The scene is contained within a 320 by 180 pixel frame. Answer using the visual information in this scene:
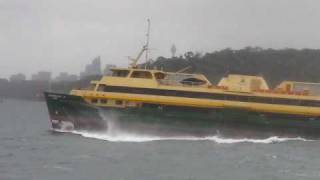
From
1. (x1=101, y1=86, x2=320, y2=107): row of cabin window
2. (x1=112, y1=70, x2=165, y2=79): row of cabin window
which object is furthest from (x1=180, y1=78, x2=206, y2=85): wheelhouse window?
(x1=112, y1=70, x2=165, y2=79): row of cabin window

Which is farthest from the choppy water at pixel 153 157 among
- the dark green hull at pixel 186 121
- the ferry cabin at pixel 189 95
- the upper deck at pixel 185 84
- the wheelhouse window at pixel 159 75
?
the wheelhouse window at pixel 159 75

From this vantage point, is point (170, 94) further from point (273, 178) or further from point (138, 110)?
point (273, 178)

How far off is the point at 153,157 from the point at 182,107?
39.9 feet

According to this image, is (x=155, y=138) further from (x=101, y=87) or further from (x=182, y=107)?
(x=101, y=87)

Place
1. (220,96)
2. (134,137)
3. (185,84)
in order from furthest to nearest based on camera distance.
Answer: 1. (185,84)
2. (220,96)
3. (134,137)

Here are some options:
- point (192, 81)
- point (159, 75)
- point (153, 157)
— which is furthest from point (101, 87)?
point (153, 157)

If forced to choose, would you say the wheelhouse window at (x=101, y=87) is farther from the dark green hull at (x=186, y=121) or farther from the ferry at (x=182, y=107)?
the dark green hull at (x=186, y=121)

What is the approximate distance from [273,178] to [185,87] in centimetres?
1923

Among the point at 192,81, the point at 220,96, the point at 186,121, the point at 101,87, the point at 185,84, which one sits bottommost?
the point at 186,121

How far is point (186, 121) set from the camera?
46.7 m

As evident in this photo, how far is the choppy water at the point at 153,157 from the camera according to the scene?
29578 mm

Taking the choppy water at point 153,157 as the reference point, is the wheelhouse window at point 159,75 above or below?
above

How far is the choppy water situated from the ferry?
76 centimetres

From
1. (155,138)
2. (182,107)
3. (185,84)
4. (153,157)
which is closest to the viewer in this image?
(153,157)
